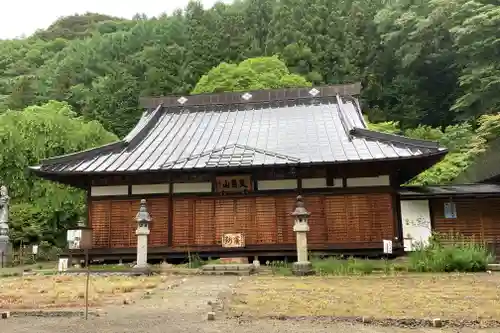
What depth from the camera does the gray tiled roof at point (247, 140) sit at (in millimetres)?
15461

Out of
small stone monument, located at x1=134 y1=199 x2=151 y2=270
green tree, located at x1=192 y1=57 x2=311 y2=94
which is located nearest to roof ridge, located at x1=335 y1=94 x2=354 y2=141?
small stone monument, located at x1=134 y1=199 x2=151 y2=270

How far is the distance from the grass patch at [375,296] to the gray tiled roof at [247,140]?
4729 millimetres

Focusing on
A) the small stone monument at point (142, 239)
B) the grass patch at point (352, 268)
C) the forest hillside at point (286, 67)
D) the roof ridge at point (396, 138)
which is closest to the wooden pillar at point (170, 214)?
the small stone monument at point (142, 239)

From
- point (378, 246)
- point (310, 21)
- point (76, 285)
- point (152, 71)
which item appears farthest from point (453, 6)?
point (76, 285)

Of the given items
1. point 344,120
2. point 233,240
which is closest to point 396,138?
point 344,120

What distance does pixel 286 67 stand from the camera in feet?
124

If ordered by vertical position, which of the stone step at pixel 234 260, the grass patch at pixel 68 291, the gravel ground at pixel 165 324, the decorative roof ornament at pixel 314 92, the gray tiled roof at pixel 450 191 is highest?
the decorative roof ornament at pixel 314 92

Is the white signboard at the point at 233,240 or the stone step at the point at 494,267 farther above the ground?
the white signboard at the point at 233,240

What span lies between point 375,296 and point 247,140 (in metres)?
10.4

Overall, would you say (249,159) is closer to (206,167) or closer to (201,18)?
(206,167)

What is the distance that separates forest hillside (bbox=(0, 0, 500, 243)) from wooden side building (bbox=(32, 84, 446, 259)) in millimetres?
10300

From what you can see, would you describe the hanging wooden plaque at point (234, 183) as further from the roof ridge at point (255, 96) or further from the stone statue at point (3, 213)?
the stone statue at point (3, 213)

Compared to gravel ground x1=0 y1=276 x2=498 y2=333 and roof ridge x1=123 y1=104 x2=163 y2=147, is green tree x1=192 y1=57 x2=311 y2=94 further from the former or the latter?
gravel ground x1=0 y1=276 x2=498 y2=333

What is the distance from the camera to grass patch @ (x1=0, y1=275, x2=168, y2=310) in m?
8.60
